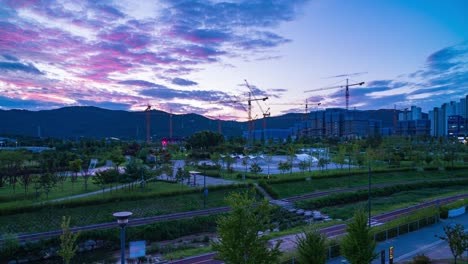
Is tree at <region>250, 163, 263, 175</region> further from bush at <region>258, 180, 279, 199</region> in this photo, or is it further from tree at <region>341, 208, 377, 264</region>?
tree at <region>341, 208, 377, 264</region>

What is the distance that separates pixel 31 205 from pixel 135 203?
1011 cm

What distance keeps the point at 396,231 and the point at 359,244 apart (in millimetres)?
13394

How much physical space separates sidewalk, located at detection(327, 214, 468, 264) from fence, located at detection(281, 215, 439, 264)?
338 mm

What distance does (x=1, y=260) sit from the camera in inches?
983

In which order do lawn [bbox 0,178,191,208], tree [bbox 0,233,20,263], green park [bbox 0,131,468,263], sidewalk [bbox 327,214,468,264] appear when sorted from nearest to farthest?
green park [bbox 0,131,468,263] → sidewalk [bbox 327,214,468,264] → tree [bbox 0,233,20,263] → lawn [bbox 0,178,191,208]

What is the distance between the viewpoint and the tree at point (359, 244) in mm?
16969

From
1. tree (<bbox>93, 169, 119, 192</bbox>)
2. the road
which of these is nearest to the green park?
tree (<bbox>93, 169, 119, 192</bbox>)

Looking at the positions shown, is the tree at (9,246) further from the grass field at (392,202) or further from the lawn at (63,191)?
the grass field at (392,202)

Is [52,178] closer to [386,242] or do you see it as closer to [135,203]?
[135,203]

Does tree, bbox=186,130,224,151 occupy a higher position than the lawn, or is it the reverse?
tree, bbox=186,130,224,151

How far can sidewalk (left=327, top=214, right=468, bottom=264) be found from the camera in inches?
901

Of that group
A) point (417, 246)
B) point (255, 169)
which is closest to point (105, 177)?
point (255, 169)

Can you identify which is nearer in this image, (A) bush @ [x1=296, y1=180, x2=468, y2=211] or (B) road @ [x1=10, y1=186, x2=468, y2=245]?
(B) road @ [x1=10, y1=186, x2=468, y2=245]

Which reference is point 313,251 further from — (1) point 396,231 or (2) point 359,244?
(1) point 396,231
